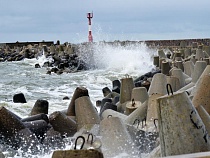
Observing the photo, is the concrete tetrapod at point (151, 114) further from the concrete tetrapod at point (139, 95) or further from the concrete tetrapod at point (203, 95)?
the concrete tetrapod at point (139, 95)

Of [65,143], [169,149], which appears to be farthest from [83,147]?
[65,143]

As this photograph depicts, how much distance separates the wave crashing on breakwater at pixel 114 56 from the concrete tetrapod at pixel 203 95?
46.3ft

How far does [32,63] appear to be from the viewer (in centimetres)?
2848

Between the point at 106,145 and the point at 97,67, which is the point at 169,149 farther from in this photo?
the point at 97,67

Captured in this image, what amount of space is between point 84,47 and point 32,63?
183 inches

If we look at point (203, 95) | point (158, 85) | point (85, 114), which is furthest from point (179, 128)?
point (158, 85)

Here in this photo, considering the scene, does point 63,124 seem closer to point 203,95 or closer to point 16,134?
point 16,134

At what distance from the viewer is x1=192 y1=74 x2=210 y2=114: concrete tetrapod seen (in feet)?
15.6

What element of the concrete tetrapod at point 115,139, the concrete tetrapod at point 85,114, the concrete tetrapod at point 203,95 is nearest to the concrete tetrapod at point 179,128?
the concrete tetrapod at point 115,139

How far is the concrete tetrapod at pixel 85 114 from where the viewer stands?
5.78m

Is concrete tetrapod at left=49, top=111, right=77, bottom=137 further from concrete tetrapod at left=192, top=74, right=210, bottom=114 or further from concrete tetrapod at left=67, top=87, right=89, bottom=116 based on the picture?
concrete tetrapod at left=192, top=74, right=210, bottom=114

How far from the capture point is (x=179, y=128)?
3.30 m

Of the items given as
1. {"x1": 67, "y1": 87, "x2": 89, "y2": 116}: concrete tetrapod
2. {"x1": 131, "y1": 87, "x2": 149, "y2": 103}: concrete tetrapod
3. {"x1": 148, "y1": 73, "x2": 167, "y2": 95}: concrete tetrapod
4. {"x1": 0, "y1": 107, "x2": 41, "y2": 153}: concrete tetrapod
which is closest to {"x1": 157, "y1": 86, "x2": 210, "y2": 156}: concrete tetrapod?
{"x1": 0, "y1": 107, "x2": 41, "y2": 153}: concrete tetrapod

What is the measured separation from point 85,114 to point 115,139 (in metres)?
1.51
